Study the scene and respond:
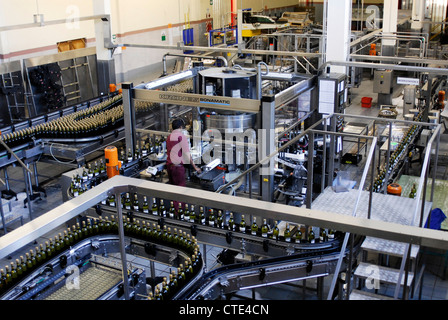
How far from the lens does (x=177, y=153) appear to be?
21.2ft

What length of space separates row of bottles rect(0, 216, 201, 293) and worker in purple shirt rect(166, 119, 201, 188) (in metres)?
1.39

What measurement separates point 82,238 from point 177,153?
217 centimetres

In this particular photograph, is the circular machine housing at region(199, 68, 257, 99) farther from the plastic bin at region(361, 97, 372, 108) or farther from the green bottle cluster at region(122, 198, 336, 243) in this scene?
the plastic bin at region(361, 97, 372, 108)

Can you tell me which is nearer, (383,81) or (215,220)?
(215,220)

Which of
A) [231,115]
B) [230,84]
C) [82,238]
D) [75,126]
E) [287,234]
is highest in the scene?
[230,84]

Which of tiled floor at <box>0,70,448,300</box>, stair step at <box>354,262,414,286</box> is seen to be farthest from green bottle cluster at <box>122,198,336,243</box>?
stair step at <box>354,262,414,286</box>

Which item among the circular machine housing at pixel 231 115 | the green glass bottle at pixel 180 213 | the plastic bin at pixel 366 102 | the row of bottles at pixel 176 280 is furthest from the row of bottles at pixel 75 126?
the plastic bin at pixel 366 102

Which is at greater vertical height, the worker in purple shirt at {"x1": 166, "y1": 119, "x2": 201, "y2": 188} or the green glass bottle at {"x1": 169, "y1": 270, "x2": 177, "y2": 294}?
the worker in purple shirt at {"x1": 166, "y1": 119, "x2": 201, "y2": 188}

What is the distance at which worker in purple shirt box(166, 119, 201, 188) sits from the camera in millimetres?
6453

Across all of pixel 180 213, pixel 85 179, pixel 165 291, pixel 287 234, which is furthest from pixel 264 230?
pixel 85 179

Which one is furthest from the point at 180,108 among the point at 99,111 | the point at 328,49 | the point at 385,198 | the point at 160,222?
the point at 385,198

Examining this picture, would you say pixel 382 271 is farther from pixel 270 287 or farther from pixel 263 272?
pixel 270 287

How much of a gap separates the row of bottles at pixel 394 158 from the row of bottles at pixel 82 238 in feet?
8.83
